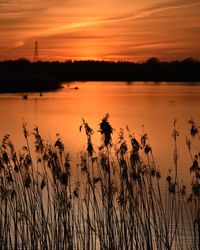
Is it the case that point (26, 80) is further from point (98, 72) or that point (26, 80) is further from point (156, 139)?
point (156, 139)

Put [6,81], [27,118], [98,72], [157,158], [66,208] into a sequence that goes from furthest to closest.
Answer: [98,72] → [6,81] → [27,118] → [157,158] → [66,208]

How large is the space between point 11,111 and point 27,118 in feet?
13.3

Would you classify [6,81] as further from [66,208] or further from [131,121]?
[66,208]

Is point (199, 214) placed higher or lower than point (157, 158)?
higher

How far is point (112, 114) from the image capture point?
33.7 metres

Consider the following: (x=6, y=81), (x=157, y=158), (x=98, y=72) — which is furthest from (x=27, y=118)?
(x=98, y=72)

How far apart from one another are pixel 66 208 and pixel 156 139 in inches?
566

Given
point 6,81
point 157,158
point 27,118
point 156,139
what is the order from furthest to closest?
1. point 6,81
2. point 27,118
3. point 156,139
4. point 157,158

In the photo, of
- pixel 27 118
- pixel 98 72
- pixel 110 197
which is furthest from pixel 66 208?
pixel 98 72

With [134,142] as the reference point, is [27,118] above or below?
below

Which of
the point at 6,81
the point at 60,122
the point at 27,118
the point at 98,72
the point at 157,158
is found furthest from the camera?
the point at 98,72

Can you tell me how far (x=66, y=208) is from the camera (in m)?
5.81

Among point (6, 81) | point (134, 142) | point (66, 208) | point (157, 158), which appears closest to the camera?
point (134, 142)

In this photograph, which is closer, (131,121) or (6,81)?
(131,121)
